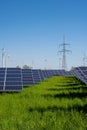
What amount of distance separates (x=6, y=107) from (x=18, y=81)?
25.5 ft

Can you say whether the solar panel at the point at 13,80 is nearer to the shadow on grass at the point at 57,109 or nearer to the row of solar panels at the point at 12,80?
the row of solar panels at the point at 12,80

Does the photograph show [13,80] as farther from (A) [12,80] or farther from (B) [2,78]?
(B) [2,78]

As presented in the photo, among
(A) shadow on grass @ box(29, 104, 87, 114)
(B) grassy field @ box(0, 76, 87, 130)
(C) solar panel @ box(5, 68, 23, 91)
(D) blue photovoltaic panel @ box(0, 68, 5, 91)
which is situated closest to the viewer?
(B) grassy field @ box(0, 76, 87, 130)

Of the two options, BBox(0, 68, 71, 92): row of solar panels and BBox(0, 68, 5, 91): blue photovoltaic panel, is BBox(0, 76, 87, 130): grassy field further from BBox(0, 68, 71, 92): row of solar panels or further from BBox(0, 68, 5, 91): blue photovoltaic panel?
BBox(0, 68, 5, 91): blue photovoltaic panel

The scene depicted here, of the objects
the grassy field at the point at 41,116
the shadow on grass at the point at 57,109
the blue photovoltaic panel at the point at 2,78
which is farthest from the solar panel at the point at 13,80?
the shadow on grass at the point at 57,109

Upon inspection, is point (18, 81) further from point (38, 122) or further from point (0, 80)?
point (38, 122)

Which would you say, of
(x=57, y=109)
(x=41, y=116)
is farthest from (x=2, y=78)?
(x=41, y=116)

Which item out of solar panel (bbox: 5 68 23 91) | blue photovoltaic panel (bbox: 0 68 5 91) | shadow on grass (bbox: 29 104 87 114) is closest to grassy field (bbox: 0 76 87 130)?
shadow on grass (bbox: 29 104 87 114)

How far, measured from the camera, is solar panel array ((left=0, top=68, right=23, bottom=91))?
66.1 ft

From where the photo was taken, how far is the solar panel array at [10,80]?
20.1 m

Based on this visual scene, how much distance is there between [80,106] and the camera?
1435cm

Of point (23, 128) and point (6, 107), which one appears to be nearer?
point (23, 128)

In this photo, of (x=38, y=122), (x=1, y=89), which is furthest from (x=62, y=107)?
(x=1, y=89)

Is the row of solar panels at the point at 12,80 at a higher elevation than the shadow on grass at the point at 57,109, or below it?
higher
